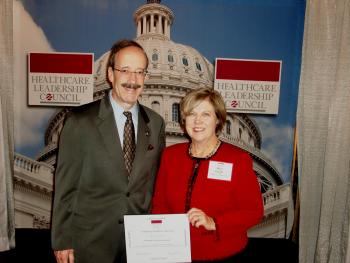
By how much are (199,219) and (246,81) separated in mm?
2122

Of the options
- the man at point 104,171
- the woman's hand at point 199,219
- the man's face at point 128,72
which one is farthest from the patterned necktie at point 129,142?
the woman's hand at point 199,219

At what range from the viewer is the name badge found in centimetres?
175

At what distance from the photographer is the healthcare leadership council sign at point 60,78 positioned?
337 centimetres

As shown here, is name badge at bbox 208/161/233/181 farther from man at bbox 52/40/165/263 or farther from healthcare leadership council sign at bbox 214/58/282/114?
healthcare leadership council sign at bbox 214/58/282/114

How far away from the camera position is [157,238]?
1.71m

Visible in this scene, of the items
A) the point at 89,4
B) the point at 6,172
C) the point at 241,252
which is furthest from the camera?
the point at 89,4

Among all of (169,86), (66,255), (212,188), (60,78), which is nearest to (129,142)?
(212,188)

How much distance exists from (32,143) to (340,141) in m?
3.14

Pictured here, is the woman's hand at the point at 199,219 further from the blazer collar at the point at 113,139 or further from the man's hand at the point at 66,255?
the man's hand at the point at 66,255

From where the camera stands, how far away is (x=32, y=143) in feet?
11.6

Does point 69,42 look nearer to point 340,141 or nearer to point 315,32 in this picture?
point 315,32

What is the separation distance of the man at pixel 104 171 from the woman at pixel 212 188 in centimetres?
26

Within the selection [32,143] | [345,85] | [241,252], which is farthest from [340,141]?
[32,143]

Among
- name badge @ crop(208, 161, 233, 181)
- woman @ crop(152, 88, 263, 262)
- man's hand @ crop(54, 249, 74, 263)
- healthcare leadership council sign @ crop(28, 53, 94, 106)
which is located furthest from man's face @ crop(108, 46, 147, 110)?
healthcare leadership council sign @ crop(28, 53, 94, 106)
